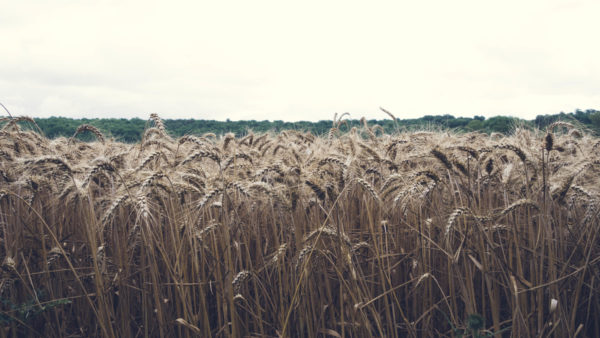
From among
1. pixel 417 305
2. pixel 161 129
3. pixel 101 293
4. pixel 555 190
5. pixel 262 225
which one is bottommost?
pixel 417 305

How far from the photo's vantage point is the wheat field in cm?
250

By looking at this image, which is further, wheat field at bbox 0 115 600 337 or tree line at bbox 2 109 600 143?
tree line at bbox 2 109 600 143

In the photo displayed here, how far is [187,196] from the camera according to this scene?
11.7 feet

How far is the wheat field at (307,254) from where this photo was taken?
2502 mm

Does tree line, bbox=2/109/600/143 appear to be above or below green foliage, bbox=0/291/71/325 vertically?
above

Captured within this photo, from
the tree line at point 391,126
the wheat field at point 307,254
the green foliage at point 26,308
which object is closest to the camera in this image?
the wheat field at point 307,254

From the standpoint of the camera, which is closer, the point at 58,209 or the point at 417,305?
the point at 417,305

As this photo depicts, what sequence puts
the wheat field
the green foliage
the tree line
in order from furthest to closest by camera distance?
the tree line, the green foliage, the wheat field

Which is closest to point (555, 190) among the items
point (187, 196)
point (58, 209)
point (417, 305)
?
point (417, 305)

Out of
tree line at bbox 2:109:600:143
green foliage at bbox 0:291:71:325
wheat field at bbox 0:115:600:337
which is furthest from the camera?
tree line at bbox 2:109:600:143

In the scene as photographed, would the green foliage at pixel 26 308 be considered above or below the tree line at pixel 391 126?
below

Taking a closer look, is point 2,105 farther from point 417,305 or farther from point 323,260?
point 417,305

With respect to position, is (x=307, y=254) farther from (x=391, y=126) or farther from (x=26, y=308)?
(x=391, y=126)

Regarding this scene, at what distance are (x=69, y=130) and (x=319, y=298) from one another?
664 inches
